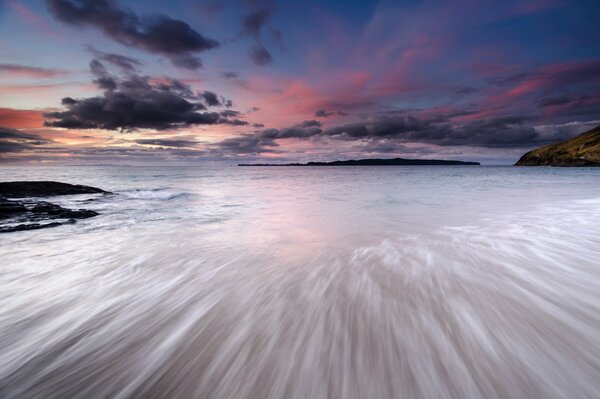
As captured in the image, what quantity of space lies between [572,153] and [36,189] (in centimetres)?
15785

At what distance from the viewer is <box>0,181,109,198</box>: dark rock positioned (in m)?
15.7

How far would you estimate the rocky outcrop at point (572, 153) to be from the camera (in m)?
99.3

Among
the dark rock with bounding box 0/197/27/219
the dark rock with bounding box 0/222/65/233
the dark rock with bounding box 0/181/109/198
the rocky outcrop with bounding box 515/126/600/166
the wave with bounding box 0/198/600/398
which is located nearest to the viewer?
the wave with bounding box 0/198/600/398

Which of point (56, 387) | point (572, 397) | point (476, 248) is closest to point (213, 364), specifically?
point (56, 387)

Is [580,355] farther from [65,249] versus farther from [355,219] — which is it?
[65,249]

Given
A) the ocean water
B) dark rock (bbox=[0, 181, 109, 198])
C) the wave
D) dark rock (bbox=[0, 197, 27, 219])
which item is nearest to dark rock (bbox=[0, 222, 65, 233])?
the ocean water

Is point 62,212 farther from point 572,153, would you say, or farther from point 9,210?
point 572,153

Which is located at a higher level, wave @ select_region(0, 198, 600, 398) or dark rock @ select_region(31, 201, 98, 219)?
wave @ select_region(0, 198, 600, 398)

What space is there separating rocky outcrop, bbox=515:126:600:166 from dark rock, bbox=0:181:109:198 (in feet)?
460

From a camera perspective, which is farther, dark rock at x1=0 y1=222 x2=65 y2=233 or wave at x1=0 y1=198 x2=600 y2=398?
dark rock at x1=0 y1=222 x2=65 y2=233

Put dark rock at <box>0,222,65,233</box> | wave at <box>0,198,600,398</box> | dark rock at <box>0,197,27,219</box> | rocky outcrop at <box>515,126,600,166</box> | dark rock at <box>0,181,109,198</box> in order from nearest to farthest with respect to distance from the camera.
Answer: wave at <box>0,198,600,398</box> < dark rock at <box>0,222,65,233</box> < dark rock at <box>0,197,27,219</box> < dark rock at <box>0,181,109,198</box> < rocky outcrop at <box>515,126,600,166</box>

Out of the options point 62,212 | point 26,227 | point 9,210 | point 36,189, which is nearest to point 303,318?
point 26,227

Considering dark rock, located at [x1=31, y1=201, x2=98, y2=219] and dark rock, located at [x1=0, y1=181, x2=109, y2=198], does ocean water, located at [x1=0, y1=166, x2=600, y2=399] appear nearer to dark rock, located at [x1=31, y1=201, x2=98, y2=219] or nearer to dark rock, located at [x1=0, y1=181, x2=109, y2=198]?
dark rock, located at [x1=31, y1=201, x2=98, y2=219]

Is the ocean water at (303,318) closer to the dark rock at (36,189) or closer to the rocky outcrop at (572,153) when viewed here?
the dark rock at (36,189)
